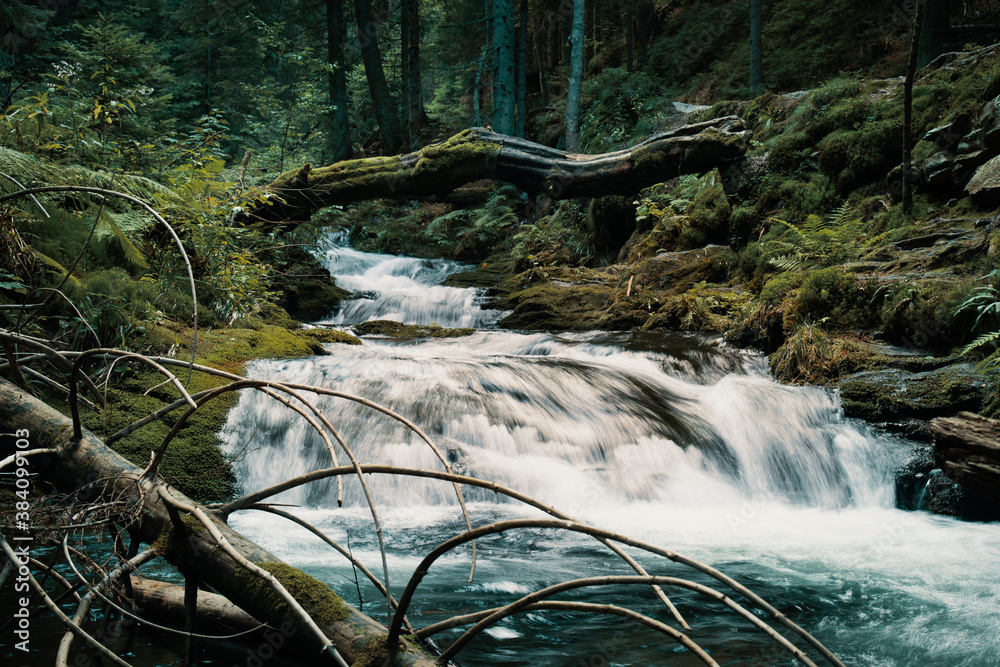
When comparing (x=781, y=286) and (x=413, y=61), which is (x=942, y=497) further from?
(x=413, y=61)

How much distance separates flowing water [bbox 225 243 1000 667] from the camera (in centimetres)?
289

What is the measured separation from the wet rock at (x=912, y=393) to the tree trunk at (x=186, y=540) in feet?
18.4

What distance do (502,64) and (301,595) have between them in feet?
48.9

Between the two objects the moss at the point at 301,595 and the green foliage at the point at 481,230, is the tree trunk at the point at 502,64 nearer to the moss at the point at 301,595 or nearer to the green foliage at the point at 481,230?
the green foliage at the point at 481,230

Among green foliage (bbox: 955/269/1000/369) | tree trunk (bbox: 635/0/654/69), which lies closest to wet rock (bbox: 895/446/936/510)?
green foliage (bbox: 955/269/1000/369)

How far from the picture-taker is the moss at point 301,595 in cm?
157

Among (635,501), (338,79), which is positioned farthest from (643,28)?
(635,501)

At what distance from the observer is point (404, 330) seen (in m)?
9.73

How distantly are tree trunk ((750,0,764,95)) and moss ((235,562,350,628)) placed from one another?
18.2 meters

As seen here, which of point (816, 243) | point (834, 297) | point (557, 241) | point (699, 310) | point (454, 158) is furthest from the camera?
point (557, 241)

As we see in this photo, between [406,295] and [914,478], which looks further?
[406,295]

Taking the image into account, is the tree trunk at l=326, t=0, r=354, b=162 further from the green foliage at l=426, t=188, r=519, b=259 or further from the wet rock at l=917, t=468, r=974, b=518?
the wet rock at l=917, t=468, r=974, b=518

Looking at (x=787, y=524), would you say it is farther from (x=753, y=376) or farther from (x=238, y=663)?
(x=238, y=663)

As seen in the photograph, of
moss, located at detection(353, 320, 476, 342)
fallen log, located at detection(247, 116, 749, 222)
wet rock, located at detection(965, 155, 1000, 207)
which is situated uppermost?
fallen log, located at detection(247, 116, 749, 222)
